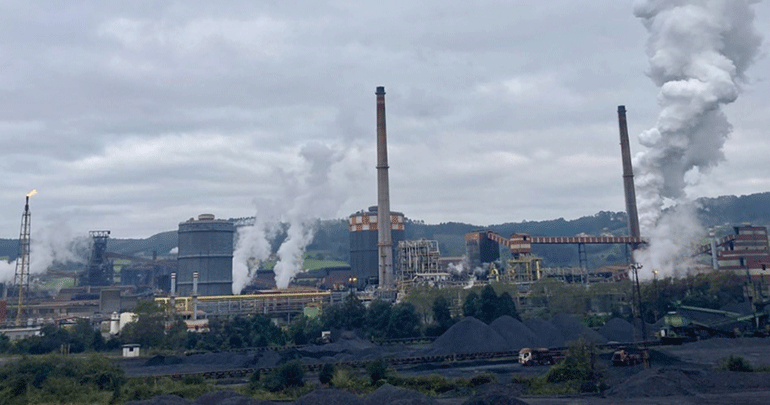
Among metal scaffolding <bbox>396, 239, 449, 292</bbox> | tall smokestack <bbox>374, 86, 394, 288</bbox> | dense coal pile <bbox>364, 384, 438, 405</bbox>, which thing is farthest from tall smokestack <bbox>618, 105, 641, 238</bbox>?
dense coal pile <bbox>364, 384, 438, 405</bbox>

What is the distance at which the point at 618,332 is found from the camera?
75.2 metres

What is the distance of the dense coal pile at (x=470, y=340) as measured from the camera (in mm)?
66812

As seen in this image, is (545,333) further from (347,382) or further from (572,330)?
(347,382)

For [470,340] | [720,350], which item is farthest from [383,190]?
[720,350]

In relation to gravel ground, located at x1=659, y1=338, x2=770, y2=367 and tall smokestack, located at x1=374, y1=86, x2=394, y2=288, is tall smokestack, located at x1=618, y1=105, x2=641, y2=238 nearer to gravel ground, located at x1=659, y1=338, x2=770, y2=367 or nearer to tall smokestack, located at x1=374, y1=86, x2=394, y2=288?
tall smokestack, located at x1=374, y1=86, x2=394, y2=288

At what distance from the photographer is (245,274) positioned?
150000mm

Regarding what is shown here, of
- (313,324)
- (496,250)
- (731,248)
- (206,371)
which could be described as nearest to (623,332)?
(313,324)

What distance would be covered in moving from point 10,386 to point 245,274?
107m

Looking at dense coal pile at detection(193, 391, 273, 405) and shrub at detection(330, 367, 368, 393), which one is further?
shrub at detection(330, 367, 368, 393)

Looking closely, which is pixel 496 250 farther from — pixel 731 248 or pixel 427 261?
pixel 731 248

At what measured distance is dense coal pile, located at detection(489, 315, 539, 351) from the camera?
228ft

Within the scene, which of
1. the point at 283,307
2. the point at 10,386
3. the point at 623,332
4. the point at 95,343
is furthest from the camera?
the point at 283,307

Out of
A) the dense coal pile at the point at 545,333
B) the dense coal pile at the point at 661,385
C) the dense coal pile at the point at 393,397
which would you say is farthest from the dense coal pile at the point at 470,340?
the dense coal pile at the point at 393,397

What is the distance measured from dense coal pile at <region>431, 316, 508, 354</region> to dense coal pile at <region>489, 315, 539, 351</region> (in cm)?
99
